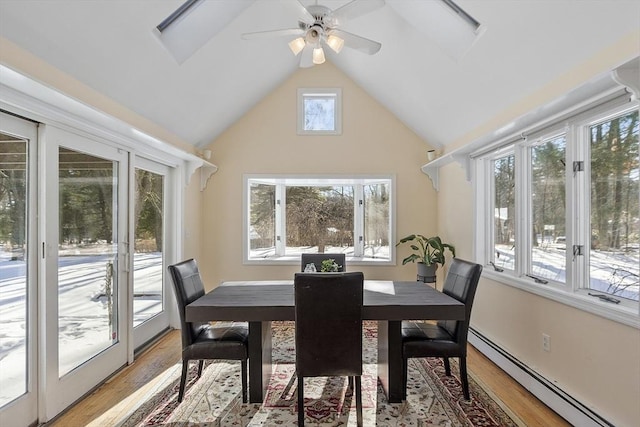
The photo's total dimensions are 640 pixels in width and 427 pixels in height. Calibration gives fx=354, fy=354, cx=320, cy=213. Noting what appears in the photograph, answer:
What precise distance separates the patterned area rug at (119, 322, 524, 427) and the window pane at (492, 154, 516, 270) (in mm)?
1169

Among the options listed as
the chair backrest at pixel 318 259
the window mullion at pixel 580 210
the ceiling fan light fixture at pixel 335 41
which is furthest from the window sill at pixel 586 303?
the ceiling fan light fixture at pixel 335 41

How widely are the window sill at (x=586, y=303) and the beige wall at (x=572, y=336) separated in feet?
0.13

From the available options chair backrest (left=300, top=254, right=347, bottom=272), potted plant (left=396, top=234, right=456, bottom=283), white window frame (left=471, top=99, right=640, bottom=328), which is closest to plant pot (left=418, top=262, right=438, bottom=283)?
Answer: potted plant (left=396, top=234, right=456, bottom=283)

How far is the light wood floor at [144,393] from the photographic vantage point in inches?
91.0

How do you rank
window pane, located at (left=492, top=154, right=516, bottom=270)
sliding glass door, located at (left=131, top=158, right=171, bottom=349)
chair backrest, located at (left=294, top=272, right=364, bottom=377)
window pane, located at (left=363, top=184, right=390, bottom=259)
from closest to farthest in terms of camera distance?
chair backrest, located at (left=294, top=272, right=364, bottom=377)
window pane, located at (left=492, top=154, right=516, bottom=270)
sliding glass door, located at (left=131, top=158, right=171, bottom=349)
window pane, located at (left=363, top=184, right=390, bottom=259)

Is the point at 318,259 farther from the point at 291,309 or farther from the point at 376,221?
the point at 376,221

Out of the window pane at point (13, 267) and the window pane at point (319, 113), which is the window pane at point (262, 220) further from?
the window pane at point (13, 267)

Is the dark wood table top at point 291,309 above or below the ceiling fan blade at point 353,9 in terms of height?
below

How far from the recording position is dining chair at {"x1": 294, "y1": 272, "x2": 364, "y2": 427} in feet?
6.94

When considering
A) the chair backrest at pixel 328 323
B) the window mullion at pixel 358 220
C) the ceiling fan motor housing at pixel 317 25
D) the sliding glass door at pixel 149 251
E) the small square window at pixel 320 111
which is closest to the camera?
the chair backrest at pixel 328 323

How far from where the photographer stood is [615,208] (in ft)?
6.91

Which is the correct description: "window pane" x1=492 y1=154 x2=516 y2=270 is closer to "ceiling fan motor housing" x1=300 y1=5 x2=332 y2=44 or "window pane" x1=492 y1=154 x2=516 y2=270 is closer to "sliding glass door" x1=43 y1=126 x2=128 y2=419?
"ceiling fan motor housing" x1=300 y1=5 x2=332 y2=44

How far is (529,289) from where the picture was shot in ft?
9.04

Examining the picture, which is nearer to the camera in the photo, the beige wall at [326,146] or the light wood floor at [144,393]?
the light wood floor at [144,393]
